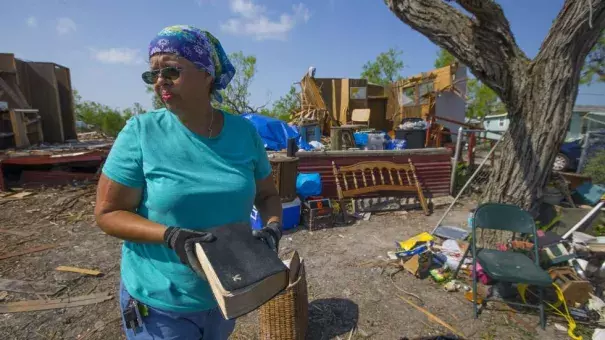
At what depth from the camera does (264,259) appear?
1238mm

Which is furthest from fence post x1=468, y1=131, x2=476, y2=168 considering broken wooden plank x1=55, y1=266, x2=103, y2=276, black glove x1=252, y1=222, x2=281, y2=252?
broken wooden plank x1=55, y1=266, x2=103, y2=276

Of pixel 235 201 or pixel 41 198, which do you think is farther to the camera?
pixel 41 198

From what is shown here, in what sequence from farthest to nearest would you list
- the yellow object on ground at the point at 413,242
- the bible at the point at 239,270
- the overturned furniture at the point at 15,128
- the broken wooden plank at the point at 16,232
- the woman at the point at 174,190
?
the overturned furniture at the point at 15,128
the broken wooden plank at the point at 16,232
the yellow object on ground at the point at 413,242
the woman at the point at 174,190
the bible at the point at 239,270

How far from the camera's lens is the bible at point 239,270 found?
42.5 inches

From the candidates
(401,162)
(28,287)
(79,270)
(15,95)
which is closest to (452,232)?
(401,162)

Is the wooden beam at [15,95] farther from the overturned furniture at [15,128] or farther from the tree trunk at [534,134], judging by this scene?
the tree trunk at [534,134]

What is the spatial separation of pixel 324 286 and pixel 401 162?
4477mm

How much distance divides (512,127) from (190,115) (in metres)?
4.52

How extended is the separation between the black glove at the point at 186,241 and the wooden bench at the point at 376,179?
5.60m

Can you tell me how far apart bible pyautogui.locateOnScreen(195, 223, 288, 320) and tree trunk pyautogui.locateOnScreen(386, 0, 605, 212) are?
401cm

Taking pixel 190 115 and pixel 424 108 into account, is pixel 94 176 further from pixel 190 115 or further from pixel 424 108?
pixel 424 108

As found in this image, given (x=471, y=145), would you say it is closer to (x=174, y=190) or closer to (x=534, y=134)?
(x=534, y=134)

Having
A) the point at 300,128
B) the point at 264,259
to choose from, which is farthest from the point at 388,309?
A: the point at 300,128

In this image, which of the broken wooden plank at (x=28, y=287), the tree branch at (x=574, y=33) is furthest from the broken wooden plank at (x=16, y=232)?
the tree branch at (x=574, y=33)
